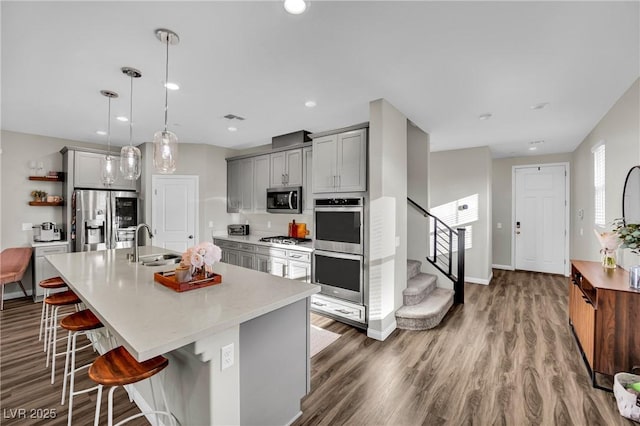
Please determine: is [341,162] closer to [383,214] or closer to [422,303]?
[383,214]

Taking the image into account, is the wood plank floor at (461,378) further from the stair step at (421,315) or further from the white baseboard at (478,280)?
the white baseboard at (478,280)

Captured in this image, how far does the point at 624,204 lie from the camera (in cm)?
291

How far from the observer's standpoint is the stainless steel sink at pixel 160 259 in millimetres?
2719

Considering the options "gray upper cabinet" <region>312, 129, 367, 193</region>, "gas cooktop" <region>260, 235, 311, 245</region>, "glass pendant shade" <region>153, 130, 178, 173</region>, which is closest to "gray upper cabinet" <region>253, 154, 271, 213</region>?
"gas cooktop" <region>260, 235, 311, 245</region>

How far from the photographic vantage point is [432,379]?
250 cm

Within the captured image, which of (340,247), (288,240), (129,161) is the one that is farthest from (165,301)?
(288,240)

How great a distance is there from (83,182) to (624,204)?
7257 millimetres

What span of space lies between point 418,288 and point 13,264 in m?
5.74

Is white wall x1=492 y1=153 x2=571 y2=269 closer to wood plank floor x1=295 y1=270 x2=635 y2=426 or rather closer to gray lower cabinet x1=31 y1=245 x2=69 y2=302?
wood plank floor x1=295 y1=270 x2=635 y2=426

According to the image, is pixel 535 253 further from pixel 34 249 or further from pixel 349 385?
pixel 34 249

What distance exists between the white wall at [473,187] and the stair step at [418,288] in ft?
4.95

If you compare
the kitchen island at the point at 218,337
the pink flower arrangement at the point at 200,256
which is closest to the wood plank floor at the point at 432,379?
the kitchen island at the point at 218,337

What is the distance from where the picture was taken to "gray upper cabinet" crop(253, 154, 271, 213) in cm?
508

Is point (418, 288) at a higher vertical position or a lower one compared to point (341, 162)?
lower
